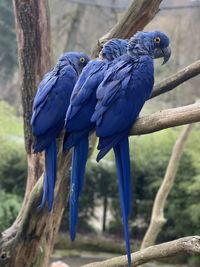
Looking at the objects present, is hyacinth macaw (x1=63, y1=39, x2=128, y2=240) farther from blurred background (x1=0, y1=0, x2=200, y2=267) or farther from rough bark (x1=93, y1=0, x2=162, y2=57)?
blurred background (x1=0, y1=0, x2=200, y2=267)

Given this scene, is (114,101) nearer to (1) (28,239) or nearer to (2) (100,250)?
(1) (28,239)

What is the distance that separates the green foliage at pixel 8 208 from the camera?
3.70 m

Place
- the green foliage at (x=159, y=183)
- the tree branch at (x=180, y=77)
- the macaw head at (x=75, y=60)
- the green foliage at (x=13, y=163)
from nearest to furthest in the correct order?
1. the macaw head at (x=75, y=60)
2. the tree branch at (x=180, y=77)
3. the green foliage at (x=159, y=183)
4. the green foliage at (x=13, y=163)

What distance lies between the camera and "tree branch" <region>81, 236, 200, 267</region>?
120cm

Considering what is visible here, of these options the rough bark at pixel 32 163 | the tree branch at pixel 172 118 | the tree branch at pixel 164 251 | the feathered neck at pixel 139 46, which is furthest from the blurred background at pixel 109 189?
the tree branch at pixel 172 118

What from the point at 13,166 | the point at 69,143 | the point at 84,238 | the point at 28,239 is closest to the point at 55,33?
the point at 13,166

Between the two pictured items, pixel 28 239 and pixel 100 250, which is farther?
pixel 100 250

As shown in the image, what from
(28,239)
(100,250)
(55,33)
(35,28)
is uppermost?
(55,33)

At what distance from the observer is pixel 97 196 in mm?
4699

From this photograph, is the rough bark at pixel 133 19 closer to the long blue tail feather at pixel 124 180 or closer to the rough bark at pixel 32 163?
the rough bark at pixel 32 163

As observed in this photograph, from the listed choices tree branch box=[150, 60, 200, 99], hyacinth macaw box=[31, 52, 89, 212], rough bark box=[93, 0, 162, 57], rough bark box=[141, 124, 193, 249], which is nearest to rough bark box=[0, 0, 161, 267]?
rough bark box=[93, 0, 162, 57]

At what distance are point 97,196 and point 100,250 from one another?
0.54 m

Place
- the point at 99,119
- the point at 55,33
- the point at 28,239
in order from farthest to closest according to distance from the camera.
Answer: the point at 55,33 < the point at 28,239 < the point at 99,119

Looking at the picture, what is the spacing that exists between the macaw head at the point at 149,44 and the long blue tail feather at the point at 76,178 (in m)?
0.23
